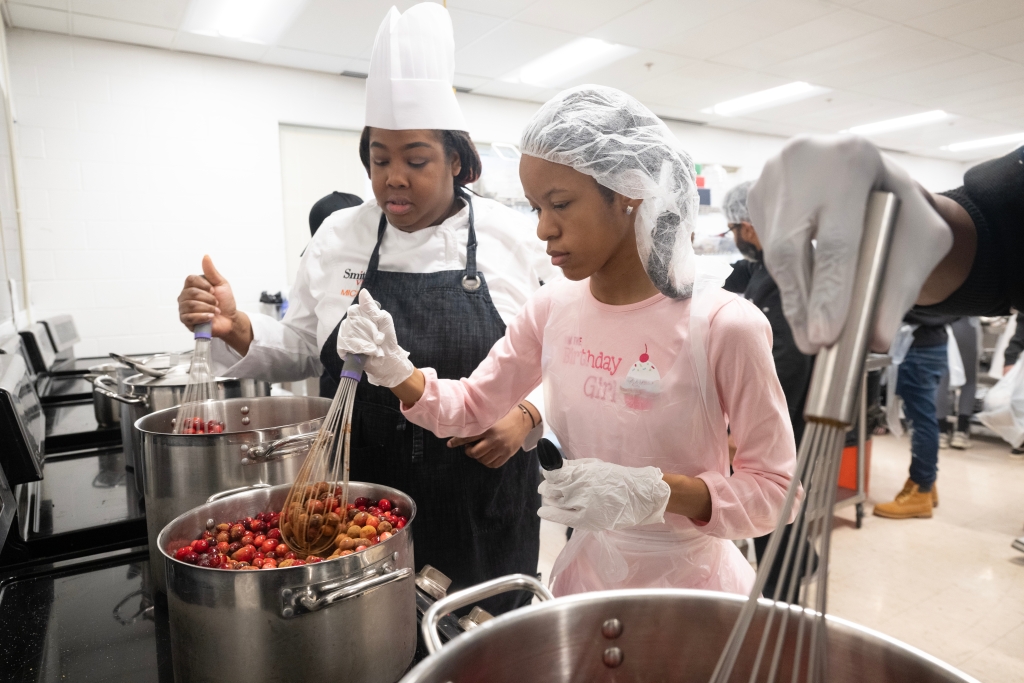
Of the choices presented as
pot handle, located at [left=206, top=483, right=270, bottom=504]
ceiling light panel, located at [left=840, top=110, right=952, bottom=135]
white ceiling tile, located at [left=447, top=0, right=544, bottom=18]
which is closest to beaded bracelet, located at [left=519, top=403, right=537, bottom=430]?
pot handle, located at [left=206, top=483, right=270, bottom=504]

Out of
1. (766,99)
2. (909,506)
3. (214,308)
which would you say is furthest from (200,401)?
(766,99)

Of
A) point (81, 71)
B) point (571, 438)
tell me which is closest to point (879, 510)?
point (571, 438)

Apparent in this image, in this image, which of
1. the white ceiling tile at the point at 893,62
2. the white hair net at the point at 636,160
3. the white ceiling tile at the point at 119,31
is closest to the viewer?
the white hair net at the point at 636,160

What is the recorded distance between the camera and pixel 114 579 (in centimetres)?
107

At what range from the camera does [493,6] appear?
3.71 metres

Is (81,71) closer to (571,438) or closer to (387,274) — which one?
(387,274)

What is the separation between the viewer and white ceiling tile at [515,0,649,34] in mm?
3693

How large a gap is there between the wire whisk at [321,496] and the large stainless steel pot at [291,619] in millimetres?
169

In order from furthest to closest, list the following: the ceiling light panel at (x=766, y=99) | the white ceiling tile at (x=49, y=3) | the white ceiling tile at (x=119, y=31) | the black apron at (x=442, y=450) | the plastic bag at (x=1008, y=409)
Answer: the ceiling light panel at (x=766, y=99)
the white ceiling tile at (x=119, y=31)
the white ceiling tile at (x=49, y=3)
the plastic bag at (x=1008, y=409)
the black apron at (x=442, y=450)

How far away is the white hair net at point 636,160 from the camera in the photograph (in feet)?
3.34

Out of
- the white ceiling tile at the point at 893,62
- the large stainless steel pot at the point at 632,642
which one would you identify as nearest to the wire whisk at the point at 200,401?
the large stainless steel pot at the point at 632,642

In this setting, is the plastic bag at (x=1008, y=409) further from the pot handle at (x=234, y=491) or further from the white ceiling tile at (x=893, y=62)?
the pot handle at (x=234, y=491)

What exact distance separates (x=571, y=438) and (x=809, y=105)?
6.35 m

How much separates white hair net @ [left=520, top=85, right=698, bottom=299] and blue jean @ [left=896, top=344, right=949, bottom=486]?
3.32 metres
